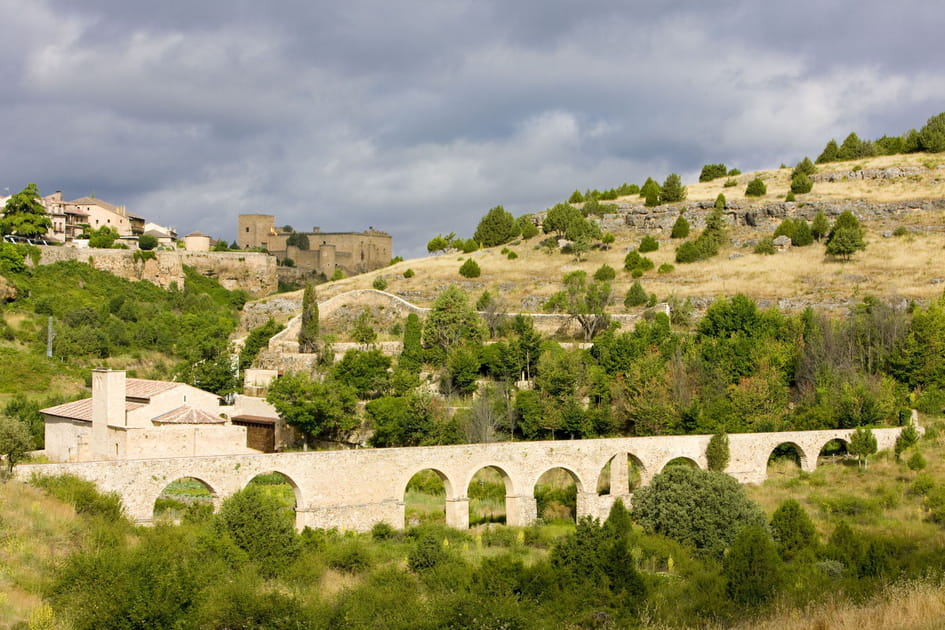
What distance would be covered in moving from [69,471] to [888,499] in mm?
21949

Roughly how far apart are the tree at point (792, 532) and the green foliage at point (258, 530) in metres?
10.9

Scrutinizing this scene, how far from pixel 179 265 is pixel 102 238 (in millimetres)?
5378

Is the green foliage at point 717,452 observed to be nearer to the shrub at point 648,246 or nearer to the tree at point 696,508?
the tree at point 696,508

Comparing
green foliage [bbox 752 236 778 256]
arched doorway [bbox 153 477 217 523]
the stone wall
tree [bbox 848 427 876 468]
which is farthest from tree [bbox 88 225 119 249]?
tree [bbox 848 427 876 468]

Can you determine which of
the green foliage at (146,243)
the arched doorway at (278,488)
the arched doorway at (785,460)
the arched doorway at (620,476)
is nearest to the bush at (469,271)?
the arched doorway at (278,488)

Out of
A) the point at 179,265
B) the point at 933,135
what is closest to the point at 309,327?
the point at 179,265

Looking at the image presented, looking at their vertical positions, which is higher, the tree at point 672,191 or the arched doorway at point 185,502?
the tree at point 672,191

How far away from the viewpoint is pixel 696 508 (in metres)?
22.7

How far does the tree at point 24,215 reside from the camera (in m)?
48.3

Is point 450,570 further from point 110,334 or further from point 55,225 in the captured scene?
point 55,225

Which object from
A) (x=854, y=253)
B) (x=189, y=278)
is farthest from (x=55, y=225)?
(x=854, y=253)

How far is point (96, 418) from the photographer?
25.1 m

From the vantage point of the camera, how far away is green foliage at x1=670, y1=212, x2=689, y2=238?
157ft

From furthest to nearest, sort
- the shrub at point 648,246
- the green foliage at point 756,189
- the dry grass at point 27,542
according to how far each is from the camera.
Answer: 1. the green foliage at point 756,189
2. the shrub at point 648,246
3. the dry grass at point 27,542
